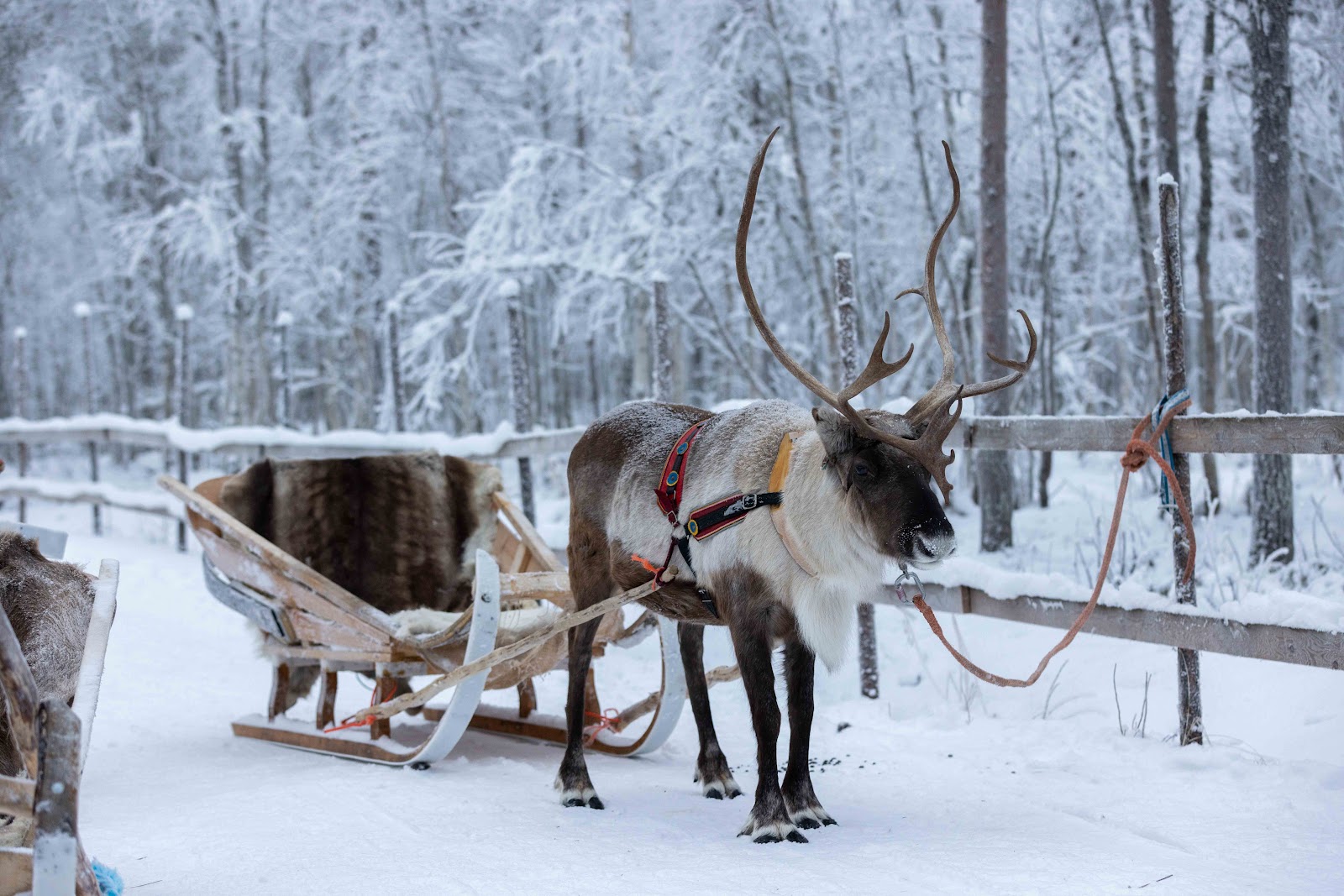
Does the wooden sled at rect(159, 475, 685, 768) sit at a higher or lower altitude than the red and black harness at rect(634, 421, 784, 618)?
lower

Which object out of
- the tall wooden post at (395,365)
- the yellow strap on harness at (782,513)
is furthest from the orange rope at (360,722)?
the tall wooden post at (395,365)

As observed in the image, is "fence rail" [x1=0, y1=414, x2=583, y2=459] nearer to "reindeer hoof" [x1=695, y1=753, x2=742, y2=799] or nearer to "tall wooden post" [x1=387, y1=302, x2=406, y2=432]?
"tall wooden post" [x1=387, y1=302, x2=406, y2=432]

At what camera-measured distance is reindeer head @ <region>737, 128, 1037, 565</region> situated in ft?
9.18

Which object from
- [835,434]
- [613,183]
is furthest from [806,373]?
[613,183]

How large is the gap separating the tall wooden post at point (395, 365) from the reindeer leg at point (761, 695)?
7.12 metres

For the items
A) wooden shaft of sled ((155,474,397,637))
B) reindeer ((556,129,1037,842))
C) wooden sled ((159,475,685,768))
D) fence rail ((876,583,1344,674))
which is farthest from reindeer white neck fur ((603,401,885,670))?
wooden shaft of sled ((155,474,397,637))

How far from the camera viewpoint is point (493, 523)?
5.13 meters

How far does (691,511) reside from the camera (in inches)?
131

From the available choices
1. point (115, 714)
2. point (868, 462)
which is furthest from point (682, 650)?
point (115, 714)

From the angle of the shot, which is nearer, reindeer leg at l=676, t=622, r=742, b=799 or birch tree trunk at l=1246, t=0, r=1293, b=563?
reindeer leg at l=676, t=622, r=742, b=799

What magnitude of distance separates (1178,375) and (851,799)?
200 centimetres

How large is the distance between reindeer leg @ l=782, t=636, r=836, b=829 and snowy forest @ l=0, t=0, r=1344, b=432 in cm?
427

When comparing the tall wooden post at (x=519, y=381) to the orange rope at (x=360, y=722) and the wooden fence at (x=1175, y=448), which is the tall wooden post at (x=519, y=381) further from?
the orange rope at (x=360, y=722)

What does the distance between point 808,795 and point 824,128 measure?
8.77 metres
